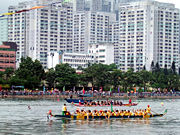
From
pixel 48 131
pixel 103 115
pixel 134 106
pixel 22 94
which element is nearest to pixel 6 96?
pixel 22 94

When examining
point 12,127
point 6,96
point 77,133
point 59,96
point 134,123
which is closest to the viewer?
point 77,133

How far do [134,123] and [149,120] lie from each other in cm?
820

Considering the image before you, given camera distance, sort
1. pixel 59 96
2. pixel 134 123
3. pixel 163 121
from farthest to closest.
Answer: pixel 59 96 → pixel 163 121 → pixel 134 123

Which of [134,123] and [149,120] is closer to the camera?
[134,123]

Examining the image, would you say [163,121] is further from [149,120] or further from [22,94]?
[22,94]

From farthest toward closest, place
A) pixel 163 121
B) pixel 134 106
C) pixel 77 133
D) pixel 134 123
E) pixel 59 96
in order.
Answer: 1. pixel 59 96
2. pixel 134 106
3. pixel 163 121
4. pixel 134 123
5. pixel 77 133

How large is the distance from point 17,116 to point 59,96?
82.5 meters

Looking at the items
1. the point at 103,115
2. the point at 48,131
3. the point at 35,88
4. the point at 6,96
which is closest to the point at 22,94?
the point at 6,96

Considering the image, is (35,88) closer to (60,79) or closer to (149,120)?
(60,79)

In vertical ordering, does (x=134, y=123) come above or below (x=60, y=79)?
below

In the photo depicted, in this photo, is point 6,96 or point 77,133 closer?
point 77,133

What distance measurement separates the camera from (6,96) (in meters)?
175

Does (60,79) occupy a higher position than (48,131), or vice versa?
(60,79)

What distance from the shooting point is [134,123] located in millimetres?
92188
